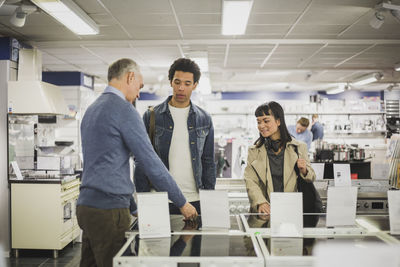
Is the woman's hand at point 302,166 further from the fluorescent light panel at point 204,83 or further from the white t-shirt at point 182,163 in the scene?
the fluorescent light panel at point 204,83

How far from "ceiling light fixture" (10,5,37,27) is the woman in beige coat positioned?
333 cm

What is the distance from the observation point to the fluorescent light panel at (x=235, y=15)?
13.1 ft

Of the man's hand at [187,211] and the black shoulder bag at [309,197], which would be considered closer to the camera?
the man's hand at [187,211]

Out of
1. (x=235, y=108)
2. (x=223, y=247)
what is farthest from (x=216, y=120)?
(x=223, y=247)

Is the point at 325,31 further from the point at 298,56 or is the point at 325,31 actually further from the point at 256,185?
the point at 256,185

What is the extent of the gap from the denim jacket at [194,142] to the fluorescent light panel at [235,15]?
6.15ft

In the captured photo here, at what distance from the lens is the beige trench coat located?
2627mm

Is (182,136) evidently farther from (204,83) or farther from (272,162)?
(204,83)

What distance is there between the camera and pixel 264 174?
2.70 meters

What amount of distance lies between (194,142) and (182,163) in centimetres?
18

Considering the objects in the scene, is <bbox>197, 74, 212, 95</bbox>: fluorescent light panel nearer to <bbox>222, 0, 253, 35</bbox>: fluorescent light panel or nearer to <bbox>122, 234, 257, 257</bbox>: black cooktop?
<bbox>222, 0, 253, 35</bbox>: fluorescent light panel

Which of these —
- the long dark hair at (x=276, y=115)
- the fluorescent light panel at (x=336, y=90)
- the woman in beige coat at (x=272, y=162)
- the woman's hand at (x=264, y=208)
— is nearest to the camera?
the woman's hand at (x=264, y=208)

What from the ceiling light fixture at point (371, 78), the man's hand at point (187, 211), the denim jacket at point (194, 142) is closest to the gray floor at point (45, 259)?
the denim jacket at point (194, 142)

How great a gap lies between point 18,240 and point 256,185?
409cm
